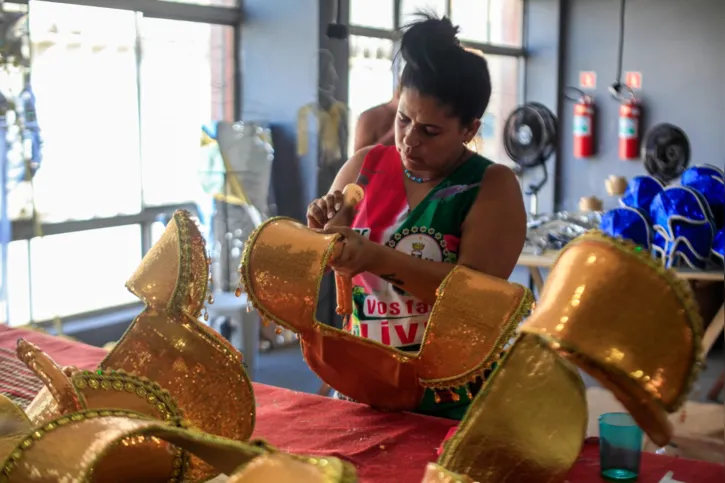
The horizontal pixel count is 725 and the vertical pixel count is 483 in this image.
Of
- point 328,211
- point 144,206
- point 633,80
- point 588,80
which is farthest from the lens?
point 588,80

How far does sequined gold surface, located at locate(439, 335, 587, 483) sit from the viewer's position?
47 centimetres

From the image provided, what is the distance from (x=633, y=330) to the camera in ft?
1.42

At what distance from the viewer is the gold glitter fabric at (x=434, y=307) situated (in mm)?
668

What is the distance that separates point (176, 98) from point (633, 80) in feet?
11.2

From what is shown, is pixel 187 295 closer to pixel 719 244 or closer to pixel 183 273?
pixel 183 273

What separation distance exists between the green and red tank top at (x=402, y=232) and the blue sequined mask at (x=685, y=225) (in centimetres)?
231

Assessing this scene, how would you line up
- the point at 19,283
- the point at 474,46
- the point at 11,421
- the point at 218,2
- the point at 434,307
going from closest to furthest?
the point at 11,421 < the point at 434,307 < the point at 19,283 < the point at 218,2 < the point at 474,46

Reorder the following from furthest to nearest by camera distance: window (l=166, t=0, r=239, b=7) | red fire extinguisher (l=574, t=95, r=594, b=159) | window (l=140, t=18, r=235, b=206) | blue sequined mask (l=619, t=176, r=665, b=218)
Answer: red fire extinguisher (l=574, t=95, r=594, b=159) → window (l=166, t=0, r=239, b=7) → window (l=140, t=18, r=235, b=206) → blue sequined mask (l=619, t=176, r=665, b=218)

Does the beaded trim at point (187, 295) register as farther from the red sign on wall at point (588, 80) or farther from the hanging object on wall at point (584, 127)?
the red sign on wall at point (588, 80)

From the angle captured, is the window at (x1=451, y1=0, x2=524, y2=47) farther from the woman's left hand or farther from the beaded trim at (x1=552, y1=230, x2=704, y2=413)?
the beaded trim at (x1=552, y1=230, x2=704, y2=413)

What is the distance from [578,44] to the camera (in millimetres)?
6086

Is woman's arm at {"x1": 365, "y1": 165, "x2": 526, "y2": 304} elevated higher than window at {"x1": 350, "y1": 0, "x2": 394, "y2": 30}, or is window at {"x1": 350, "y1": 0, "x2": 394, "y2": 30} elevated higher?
window at {"x1": 350, "y1": 0, "x2": 394, "y2": 30}

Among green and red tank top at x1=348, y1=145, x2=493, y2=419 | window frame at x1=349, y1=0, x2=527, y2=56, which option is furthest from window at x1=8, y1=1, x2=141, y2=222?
green and red tank top at x1=348, y1=145, x2=493, y2=419

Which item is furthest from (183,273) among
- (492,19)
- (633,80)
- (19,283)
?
(492,19)
